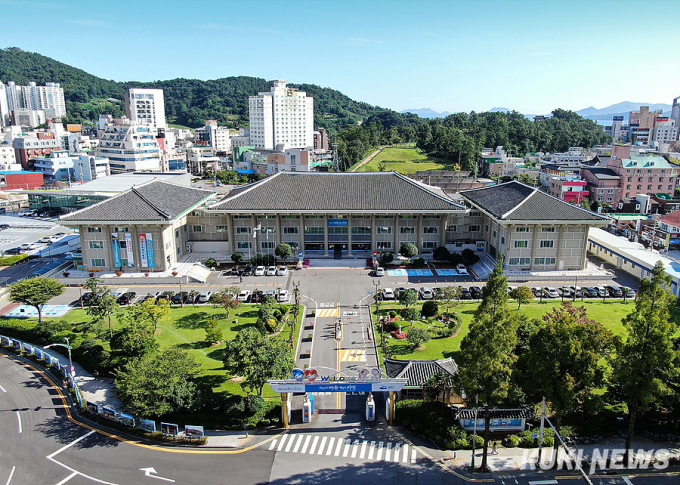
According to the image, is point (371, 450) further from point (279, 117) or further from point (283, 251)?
point (279, 117)

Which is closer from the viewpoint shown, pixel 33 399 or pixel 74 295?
pixel 33 399

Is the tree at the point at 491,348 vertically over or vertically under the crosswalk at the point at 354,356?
over

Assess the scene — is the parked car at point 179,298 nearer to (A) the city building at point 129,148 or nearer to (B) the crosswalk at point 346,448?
(B) the crosswalk at point 346,448

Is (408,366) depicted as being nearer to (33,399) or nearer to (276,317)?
(276,317)

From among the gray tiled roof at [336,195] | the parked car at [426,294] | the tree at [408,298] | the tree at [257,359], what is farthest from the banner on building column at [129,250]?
the parked car at [426,294]

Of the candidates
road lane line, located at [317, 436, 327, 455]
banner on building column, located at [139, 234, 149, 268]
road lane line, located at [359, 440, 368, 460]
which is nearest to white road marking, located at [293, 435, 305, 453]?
road lane line, located at [317, 436, 327, 455]

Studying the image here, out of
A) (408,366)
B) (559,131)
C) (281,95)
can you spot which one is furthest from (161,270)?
Result: (559,131)

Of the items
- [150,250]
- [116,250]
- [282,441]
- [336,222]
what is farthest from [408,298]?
[116,250]
